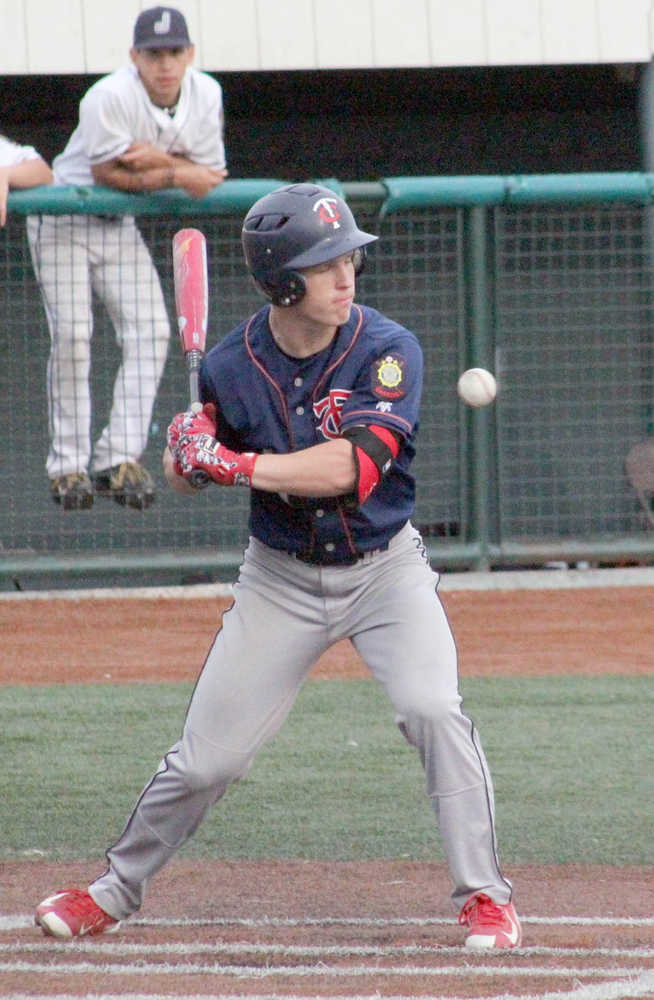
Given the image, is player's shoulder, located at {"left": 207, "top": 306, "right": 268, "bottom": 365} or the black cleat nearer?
player's shoulder, located at {"left": 207, "top": 306, "right": 268, "bottom": 365}

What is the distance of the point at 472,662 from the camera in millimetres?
7125

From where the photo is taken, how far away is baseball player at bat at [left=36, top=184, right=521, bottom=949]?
3.59 meters

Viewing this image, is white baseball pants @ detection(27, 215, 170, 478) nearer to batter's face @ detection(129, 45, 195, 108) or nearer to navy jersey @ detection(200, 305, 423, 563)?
batter's face @ detection(129, 45, 195, 108)

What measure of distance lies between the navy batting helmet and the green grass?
5.57ft

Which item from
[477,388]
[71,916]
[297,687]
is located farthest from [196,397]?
[477,388]

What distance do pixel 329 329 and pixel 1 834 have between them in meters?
1.91

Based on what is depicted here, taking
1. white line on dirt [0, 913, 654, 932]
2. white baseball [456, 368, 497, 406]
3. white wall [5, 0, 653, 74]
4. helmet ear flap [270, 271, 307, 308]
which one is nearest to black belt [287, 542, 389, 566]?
helmet ear flap [270, 271, 307, 308]

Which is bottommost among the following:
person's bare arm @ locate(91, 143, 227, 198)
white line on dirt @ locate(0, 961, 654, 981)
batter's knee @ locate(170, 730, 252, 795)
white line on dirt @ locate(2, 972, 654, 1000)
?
white line on dirt @ locate(0, 961, 654, 981)

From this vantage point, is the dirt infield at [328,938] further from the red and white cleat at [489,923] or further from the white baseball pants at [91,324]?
the white baseball pants at [91,324]

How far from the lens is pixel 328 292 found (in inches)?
144

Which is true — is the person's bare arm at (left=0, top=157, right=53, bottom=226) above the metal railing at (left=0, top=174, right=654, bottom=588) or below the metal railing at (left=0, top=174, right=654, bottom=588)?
above

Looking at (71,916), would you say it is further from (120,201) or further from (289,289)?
(120,201)

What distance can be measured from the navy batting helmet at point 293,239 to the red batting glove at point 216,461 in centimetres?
37

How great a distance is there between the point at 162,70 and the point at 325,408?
12.4ft
